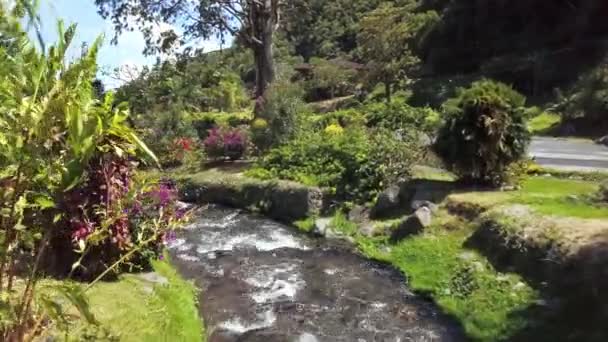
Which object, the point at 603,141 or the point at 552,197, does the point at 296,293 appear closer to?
the point at 552,197

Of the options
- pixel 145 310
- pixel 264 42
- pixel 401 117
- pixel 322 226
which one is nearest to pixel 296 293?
pixel 145 310

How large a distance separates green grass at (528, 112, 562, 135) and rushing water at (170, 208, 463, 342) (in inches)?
568

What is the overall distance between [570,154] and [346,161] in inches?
245

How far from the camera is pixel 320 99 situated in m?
49.9

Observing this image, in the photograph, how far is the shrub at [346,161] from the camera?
1447cm

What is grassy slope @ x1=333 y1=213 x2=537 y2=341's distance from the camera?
777 cm

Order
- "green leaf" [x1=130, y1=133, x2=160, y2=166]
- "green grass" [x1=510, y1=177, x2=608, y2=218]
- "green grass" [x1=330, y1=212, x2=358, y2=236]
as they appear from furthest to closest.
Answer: "green grass" [x1=330, y1=212, x2=358, y2=236], "green grass" [x1=510, y1=177, x2=608, y2=218], "green leaf" [x1=130, y1=133, x2=160, y2=166]

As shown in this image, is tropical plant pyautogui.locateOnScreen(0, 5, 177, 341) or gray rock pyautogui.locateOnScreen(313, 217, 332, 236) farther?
gray rock pyautogui.locateOnScreen(313, 217, 332, 236)

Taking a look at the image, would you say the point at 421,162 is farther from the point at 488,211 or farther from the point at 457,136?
the point at 488,211

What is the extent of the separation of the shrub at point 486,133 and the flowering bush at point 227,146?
9.56 metres

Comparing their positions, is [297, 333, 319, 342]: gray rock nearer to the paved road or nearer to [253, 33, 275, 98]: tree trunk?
the paved road

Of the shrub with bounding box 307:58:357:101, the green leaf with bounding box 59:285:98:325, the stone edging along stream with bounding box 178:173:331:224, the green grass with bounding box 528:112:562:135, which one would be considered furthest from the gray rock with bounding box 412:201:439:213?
the shrub with bounding box 307:58:357:101

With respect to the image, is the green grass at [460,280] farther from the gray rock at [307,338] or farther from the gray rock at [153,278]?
the gray rock at [153,278]

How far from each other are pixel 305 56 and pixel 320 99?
80.5ft
